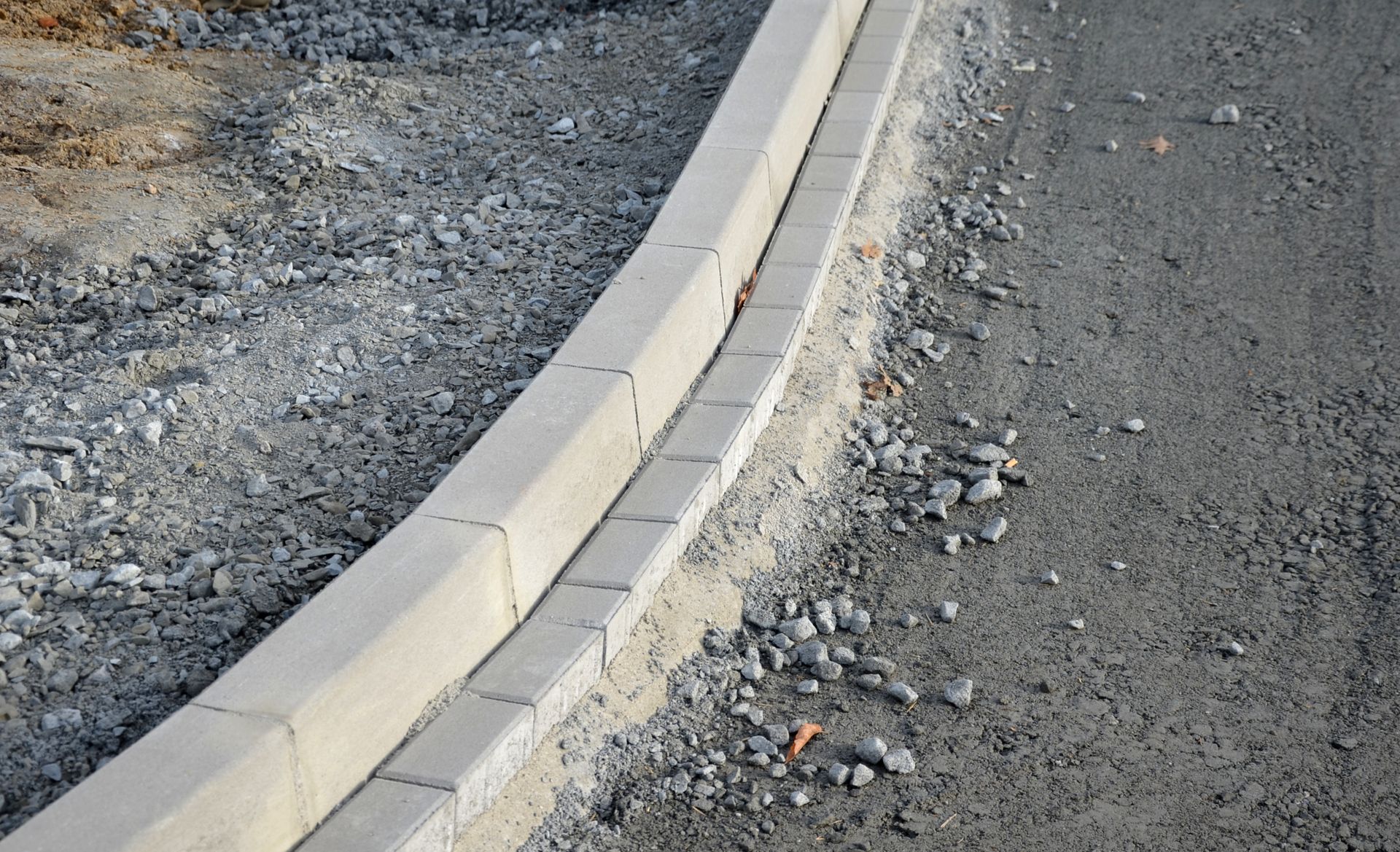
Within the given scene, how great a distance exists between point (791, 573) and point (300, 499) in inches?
65.9

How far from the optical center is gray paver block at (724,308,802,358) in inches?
179

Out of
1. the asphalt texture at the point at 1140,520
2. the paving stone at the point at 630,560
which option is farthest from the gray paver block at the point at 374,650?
the asphalt texture at the point at 1140,520

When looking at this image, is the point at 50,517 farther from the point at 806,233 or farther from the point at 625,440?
the point at 806,233

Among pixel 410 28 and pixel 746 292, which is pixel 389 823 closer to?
pixel 746 292

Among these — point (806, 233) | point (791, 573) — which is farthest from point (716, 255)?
point (791, 573)

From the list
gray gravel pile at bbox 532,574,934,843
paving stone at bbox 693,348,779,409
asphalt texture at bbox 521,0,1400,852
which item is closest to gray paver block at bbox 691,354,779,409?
paving stone at bbox 693,348,779,409

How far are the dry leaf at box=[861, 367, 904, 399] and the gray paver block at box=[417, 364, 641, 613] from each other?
1302 mm

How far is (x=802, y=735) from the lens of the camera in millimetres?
3518

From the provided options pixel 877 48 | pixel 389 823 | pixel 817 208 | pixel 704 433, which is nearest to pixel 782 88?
pixel 817 208

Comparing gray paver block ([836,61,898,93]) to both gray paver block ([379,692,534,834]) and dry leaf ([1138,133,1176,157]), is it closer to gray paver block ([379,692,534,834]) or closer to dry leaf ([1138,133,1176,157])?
dry leaf ([1138,133,1176,157])

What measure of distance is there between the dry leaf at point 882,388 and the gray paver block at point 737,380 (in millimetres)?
556

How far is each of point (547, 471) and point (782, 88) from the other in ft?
8.82

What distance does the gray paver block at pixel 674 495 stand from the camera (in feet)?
12.7

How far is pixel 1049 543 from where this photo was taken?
13.8ft
